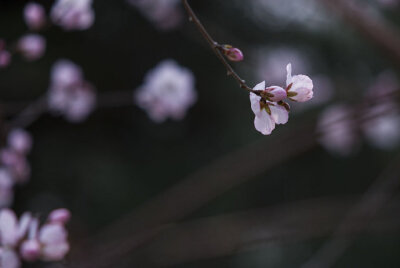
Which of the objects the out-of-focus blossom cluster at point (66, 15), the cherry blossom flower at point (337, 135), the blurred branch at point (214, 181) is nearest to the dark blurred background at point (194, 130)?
the cherry blossom flower at point (337, 135)

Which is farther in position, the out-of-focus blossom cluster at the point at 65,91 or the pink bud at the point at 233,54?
the out-of-focus blossom cluster at the point at 65,91

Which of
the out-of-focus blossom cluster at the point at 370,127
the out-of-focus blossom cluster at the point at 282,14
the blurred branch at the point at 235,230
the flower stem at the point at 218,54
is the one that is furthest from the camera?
the out-of-focus blossom cluster at the point at 282,14

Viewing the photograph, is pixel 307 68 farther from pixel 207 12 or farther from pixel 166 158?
pixel 166 158

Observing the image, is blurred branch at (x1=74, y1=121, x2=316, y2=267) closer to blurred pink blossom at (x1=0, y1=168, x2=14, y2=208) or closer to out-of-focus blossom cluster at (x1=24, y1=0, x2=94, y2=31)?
blurred pink blossom at (x1=0, y1=168, x2=14, y2=208)

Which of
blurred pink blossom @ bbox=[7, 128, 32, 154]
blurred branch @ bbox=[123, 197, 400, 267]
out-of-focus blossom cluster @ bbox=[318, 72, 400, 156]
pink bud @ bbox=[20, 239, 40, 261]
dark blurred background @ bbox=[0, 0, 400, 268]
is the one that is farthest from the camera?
dark blurred background @ bbox=[0, 0, 400, 268]

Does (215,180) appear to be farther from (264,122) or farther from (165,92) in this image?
(264,122)

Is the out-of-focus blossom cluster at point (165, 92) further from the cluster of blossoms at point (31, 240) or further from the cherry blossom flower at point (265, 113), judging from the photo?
the cherry blossom flower at point (265, 113)

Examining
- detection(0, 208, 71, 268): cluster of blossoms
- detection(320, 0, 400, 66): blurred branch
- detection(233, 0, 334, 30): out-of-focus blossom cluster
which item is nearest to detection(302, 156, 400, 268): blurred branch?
detection(320, 0, 400, 66): blurred branch

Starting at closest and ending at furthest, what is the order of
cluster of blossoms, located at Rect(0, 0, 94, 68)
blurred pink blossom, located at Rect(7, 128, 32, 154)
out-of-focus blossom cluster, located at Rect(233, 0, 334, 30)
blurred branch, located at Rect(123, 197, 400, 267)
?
cluster of blossoms, located at Rect(0, 0, 94, 68)
blurred pink blossom, located at Rect(7, 128, 32, 154)
blurred branch, located at Rect(123, 197, 400, 267)
out-of-focus blossom cluster, located at Rect(233, 0, 334, 30)
